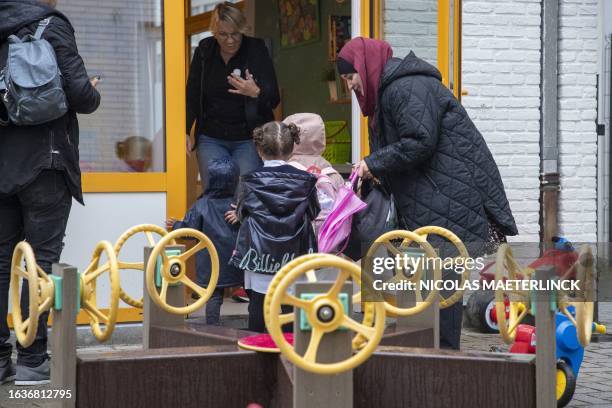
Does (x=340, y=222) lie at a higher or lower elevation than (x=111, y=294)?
higher

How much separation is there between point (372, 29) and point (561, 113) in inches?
61.7

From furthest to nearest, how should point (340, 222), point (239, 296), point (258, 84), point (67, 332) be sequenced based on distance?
point (239, 296)
point (258, 84)
point (340, 222)
point (67, 332)

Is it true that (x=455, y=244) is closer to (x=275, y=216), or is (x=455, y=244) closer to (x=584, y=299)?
(x=584, y=299)

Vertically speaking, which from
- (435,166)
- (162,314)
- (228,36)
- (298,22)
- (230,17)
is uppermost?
(298,22)

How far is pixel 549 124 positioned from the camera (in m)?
7.58

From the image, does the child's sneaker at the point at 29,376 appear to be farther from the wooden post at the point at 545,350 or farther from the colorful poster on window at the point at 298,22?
the colorful poster on window at the point at 298,22

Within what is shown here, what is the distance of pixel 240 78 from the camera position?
7.11 meters

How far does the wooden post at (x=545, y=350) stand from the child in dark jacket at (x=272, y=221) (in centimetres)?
192

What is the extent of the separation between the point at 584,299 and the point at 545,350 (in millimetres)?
613

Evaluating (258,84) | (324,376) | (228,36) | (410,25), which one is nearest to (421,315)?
(324,376)

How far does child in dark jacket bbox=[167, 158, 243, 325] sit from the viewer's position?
20.7 feet

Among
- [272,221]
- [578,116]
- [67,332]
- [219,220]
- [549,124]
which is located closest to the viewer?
[67,332]

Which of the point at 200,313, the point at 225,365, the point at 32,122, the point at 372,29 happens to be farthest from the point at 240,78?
the point at 225,365

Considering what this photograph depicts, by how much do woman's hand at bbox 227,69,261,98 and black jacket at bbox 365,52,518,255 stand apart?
76.4 inches
